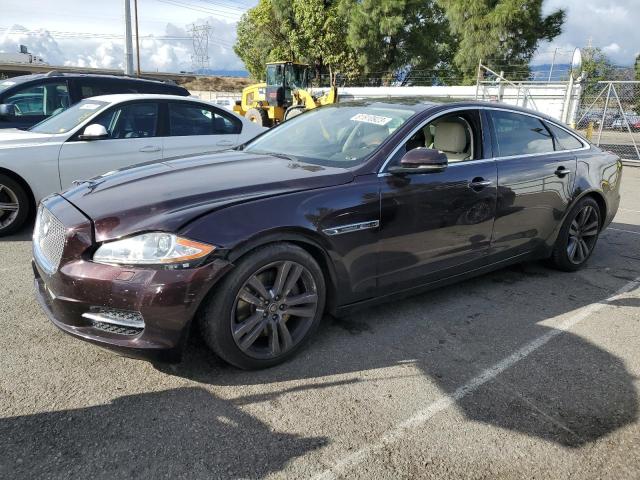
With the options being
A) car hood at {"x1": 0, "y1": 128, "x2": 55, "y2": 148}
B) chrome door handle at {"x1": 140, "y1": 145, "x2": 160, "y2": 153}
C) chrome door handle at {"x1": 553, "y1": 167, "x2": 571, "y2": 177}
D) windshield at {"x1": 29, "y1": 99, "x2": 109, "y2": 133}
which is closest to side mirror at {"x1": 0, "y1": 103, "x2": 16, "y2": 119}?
windshield at {"x1": 29, "y1": 99, "x2": 109, "y2": 133}

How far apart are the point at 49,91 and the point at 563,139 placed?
6.77 metres

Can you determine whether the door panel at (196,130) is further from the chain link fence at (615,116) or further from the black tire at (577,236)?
the chain link fence at (615,116)

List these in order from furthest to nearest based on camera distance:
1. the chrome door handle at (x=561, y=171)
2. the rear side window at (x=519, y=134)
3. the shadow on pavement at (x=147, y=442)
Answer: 1. the chrome door handle at (x=561, y=171)
2. the rear side window at (x=519, y=134)
3. the shadow on pavement at (x=147, y=442)

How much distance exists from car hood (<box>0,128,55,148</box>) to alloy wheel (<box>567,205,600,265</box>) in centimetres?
564

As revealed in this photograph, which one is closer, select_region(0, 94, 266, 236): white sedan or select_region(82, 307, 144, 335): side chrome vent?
select_region(82, 307, 144, 335): side chrome vent

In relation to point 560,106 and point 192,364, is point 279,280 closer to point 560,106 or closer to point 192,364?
point 192,364

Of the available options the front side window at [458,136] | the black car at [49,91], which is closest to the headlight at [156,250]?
the front side window at [458,136]

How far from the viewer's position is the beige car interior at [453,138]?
12.9ft

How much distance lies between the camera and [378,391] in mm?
2785

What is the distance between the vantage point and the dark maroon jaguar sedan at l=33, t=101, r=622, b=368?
2553 mm

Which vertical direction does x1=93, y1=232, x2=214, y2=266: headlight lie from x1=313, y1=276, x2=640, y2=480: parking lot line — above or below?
above

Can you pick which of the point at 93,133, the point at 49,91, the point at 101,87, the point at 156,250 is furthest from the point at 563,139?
the point at 49,91

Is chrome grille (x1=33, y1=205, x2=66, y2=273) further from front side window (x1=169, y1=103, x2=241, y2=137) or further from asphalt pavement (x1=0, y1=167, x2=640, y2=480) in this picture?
front side window (x1=169, y1=103, x2=241, y2=137)

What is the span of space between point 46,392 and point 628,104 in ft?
61.5
